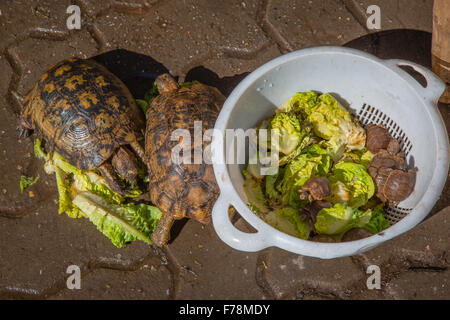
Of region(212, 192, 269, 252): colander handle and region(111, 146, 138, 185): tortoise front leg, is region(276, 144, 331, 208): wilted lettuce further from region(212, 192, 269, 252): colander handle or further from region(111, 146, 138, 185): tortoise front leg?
region(111, 146, 138, 185): tortoise front leg

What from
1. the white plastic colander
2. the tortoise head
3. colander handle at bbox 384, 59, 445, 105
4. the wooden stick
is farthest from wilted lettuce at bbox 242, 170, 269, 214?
the wooden stick

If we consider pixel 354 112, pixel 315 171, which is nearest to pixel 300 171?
pixel 315 171

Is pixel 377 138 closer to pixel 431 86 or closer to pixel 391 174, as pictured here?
pixel 391 174

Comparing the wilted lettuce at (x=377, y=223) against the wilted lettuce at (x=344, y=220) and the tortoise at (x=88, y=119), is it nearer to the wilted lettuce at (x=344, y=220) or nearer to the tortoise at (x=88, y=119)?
the wilted lettuce at (x=344, y=220)

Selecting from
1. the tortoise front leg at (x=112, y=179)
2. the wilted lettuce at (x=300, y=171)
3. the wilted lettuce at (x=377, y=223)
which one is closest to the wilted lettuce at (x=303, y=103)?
the wilted lettuce at (x=300, y=171)

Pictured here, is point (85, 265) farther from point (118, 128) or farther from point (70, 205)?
point (118, 128)
